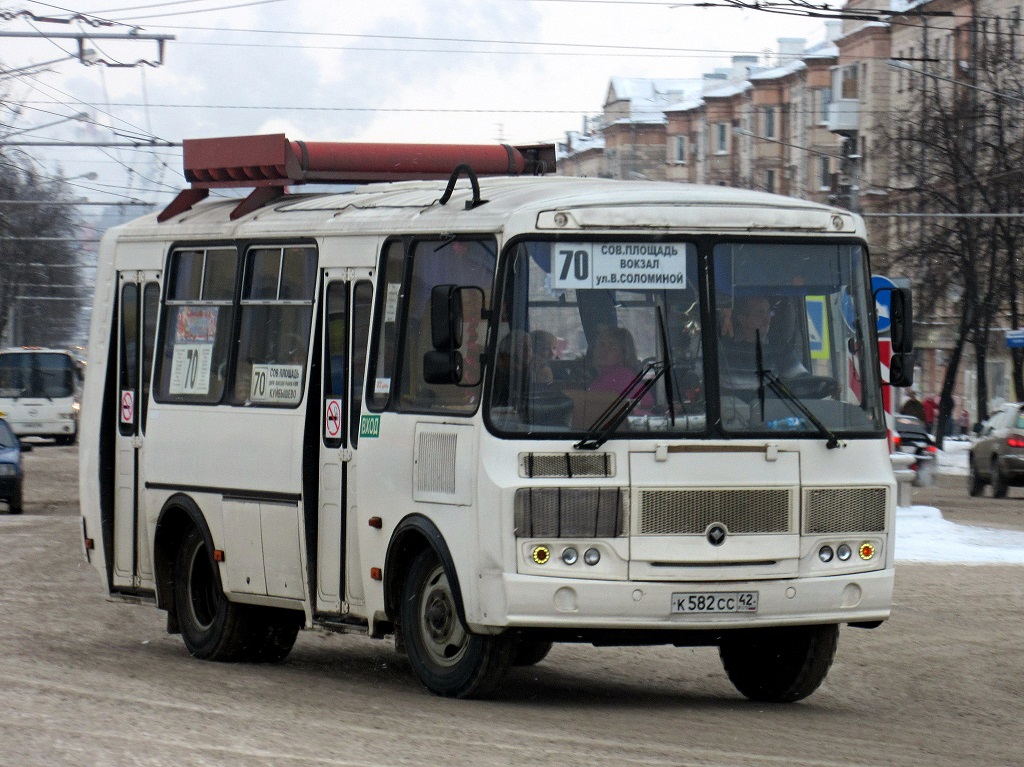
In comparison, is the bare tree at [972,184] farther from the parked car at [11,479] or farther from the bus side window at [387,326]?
the bus side window at [387,326]

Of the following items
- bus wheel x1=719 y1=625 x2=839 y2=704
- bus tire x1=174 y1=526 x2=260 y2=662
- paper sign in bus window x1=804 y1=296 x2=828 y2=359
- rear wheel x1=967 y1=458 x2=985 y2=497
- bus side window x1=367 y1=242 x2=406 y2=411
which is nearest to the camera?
paper sign in bus window x1=804 y1=296 x2=828 y2=359

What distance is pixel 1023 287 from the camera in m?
52.3

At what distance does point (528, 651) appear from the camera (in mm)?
10617

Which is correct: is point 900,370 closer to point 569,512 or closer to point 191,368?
point 569,512

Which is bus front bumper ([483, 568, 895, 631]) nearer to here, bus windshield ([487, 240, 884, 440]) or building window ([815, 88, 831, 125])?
bus windshield ([487, 240, 884, 440])

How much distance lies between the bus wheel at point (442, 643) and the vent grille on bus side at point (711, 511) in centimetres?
92

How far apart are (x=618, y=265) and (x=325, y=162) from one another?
355 cm

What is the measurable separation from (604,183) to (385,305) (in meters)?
1.30

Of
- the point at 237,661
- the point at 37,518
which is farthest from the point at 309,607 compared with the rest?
the point at 37,518

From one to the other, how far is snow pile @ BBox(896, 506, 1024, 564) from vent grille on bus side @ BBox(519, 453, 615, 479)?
39.7 ft

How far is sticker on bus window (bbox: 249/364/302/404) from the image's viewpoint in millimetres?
11297

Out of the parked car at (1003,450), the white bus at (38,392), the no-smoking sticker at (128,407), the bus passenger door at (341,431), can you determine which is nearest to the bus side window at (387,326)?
the bus passenger door at (341,431)

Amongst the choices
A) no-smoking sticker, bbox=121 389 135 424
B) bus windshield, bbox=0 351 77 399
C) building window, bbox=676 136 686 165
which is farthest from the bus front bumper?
building window, bbox=676 136 686 165

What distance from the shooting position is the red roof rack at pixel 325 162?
12.5 m
